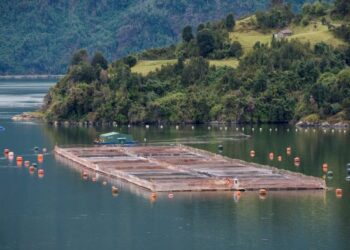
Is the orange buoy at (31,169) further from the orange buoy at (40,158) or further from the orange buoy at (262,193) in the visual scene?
the orange buoy at (262,193)

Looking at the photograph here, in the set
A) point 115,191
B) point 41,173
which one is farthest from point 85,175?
point 115,191

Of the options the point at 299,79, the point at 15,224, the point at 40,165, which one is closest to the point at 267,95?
the point at 299,79

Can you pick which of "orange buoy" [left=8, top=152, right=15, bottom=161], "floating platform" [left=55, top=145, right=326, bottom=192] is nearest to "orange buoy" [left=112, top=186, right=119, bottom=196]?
"floating platform" [left=55, top=145, right=326, bottom=192]

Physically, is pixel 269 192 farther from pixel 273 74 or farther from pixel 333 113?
pixel 273 74

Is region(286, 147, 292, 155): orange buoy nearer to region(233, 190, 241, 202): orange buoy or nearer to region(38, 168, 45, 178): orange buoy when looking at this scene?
region(38, 168, 45, 178): orange buoy

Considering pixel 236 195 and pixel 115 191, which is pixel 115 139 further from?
pixel 236 195
